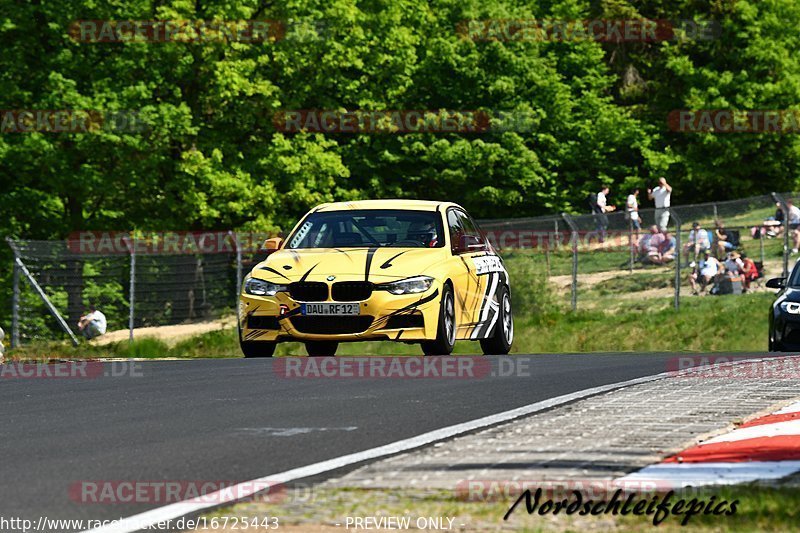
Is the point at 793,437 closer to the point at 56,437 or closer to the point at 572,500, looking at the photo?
the point at 572,500

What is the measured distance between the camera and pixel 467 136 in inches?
2302

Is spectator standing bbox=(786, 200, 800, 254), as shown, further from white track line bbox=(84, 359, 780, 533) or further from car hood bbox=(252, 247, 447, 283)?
Result: white track line bbox=(84, 359, 780, 533)

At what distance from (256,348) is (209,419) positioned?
6.64m

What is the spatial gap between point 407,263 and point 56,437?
7.08m

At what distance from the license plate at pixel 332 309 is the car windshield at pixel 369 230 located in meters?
1.24

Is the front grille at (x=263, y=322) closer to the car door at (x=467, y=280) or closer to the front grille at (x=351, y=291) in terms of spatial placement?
the front grille at (x=351, y=291)

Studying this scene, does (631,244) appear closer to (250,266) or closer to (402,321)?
(250,266)

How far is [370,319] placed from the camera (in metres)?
16.1

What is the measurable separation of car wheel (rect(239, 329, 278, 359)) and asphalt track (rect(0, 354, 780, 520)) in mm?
812

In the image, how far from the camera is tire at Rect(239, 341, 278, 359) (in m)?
17.0

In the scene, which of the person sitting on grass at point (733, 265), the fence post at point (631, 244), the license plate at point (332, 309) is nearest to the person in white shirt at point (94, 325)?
the fence post at point (631, 244)

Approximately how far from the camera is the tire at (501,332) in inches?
730

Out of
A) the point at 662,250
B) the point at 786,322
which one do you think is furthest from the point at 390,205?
the point at 662,250

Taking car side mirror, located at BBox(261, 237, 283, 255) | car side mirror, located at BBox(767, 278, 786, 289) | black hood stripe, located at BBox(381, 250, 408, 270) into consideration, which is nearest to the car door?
black hood stripe, located at BBox(381, 250, 408, 270)
